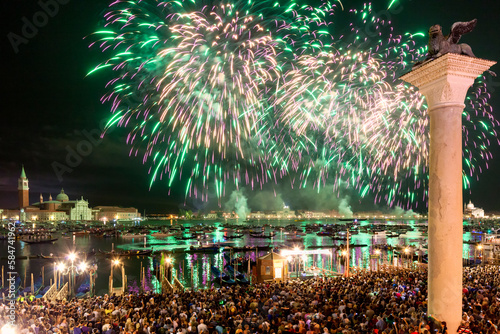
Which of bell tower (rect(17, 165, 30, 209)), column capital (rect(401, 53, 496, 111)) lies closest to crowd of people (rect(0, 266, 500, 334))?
column capital (rect(401, 53, 496, 111))

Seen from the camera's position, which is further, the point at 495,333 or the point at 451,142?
the point at 495,333

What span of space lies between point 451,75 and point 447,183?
1917 millimetres

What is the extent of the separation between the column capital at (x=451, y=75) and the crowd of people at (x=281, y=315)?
4003 mm

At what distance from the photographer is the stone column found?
6.20 meters

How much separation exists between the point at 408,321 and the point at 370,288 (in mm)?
5638

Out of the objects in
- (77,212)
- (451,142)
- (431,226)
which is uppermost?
(451,142)

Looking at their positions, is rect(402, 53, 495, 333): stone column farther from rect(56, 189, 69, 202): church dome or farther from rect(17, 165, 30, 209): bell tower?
rect(56, 189, 69, 202): church dome

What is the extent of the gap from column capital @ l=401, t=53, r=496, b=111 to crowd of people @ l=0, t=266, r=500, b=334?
13.1 feet

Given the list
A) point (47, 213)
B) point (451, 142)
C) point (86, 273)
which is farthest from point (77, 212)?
point (451, 142)

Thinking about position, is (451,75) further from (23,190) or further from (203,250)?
(23,190)

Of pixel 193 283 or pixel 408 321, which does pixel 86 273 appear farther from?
pixel 408 321

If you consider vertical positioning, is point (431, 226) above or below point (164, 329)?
above

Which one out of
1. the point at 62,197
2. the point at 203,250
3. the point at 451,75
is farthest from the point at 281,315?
the point at 62,197

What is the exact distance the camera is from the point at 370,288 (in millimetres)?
13062
